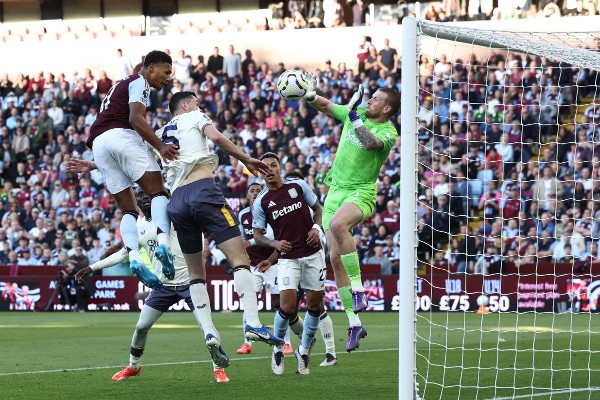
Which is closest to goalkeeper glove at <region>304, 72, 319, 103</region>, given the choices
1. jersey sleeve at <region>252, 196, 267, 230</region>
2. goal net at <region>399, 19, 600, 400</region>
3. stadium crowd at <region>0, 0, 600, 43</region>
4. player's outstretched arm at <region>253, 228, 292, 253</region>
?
goal net at <region>399, 19, 600, 400</region>

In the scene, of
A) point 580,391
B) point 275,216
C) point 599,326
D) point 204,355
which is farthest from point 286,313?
point 599,326

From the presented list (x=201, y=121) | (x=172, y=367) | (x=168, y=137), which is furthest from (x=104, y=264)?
(x=201, y=121)

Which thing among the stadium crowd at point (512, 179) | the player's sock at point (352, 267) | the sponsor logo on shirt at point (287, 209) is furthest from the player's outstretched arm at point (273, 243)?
the stadium crowd at point (512, 179)

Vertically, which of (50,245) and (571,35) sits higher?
(571,35)

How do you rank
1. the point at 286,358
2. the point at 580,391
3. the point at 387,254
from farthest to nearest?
the point at 387,254, the point at 286,358, the point at 580,391

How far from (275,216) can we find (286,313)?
1125 millimetres

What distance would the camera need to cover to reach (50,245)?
28.1 m

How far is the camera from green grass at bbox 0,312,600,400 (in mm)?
9242

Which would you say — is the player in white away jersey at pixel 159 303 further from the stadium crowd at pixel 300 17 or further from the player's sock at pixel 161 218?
the stadium crowd at pixel 300 17

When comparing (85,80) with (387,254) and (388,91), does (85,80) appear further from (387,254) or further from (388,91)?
(388,91)

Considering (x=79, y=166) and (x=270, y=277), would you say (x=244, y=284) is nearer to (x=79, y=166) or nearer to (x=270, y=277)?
(x=79, y=166)

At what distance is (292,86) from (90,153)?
67.9ft

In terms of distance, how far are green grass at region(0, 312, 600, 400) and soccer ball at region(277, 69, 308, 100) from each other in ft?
8.99

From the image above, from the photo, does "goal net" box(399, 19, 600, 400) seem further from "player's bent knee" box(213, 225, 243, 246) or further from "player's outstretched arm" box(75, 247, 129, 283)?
"player's outstretched arm" box(75, 247, 129, 283)
